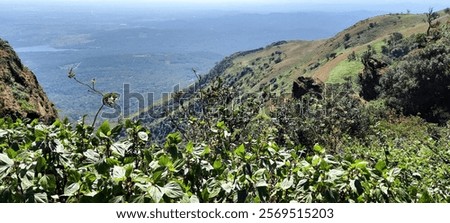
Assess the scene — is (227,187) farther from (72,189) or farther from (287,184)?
(72,189)

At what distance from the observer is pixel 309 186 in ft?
8.65

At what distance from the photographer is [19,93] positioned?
16.3 meters

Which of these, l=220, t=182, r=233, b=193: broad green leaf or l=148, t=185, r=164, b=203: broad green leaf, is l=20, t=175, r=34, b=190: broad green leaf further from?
l=220, t=182, r=233, b=193: broad green leaf

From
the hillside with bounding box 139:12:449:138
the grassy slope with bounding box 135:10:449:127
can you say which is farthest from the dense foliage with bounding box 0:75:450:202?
the grassy slope with bounding box 135:10:449:127

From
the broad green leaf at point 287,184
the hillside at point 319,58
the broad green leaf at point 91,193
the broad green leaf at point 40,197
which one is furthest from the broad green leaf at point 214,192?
the hillside at point 319,58

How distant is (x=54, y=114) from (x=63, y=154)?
53.7ft

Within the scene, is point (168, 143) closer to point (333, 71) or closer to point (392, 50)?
point (333, 71)

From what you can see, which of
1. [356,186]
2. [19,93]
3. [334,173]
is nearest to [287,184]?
[334,173]

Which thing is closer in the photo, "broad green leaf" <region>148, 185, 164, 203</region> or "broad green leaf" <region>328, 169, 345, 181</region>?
"broad green leaf" <region>148, 185, 164, 203</region>

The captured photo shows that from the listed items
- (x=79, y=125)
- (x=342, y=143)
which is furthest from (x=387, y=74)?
(x=79, y=125)

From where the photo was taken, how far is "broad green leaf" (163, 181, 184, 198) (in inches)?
89.1

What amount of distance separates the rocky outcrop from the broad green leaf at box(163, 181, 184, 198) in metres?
13.2

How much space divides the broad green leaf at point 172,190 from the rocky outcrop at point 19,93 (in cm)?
1322

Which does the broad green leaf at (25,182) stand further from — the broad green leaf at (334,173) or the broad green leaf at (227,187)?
the broad green leaf at (334,173)
